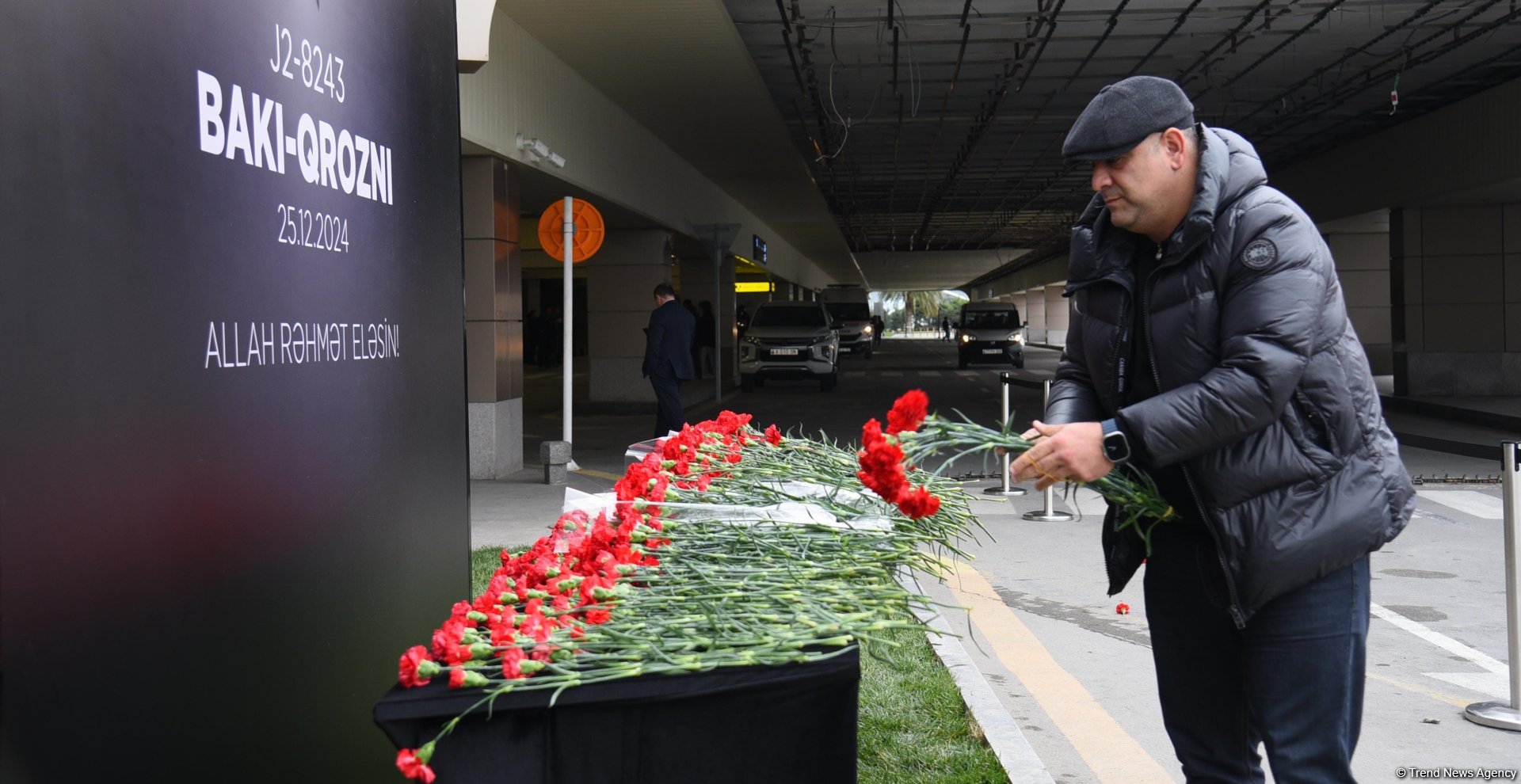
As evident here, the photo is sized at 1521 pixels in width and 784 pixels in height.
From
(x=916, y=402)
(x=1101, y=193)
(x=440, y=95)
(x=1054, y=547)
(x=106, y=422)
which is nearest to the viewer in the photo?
(x=106, y=422)

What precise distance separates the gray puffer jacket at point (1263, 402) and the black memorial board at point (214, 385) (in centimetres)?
187

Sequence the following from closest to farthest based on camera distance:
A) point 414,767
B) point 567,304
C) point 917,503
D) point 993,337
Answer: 1. point 414,767
2. point 917,503
3. point 567,304
4. point 993,337

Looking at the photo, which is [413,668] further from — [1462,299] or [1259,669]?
[1462,299]

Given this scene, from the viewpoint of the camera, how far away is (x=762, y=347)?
90.3 feet

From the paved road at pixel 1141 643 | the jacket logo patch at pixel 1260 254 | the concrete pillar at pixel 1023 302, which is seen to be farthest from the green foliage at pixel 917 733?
the concrete pillar at pixel 1023 302

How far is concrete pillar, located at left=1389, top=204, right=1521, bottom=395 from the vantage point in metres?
23.6

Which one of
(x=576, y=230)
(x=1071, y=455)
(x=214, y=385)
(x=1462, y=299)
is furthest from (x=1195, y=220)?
(x=1462, y=299)

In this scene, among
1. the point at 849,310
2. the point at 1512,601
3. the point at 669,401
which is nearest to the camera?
the point at 1512,601

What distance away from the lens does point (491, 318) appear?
46.5ft

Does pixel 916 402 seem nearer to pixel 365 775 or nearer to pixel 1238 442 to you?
pixel 1238 442

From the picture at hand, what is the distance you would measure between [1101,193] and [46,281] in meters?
2.07

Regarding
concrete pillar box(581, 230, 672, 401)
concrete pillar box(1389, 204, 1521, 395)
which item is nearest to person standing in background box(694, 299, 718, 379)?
concrete pillar box(581, 230, 672, 401)

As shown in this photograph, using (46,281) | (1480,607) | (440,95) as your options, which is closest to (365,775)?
(46,281)

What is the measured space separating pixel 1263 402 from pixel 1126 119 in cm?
65
